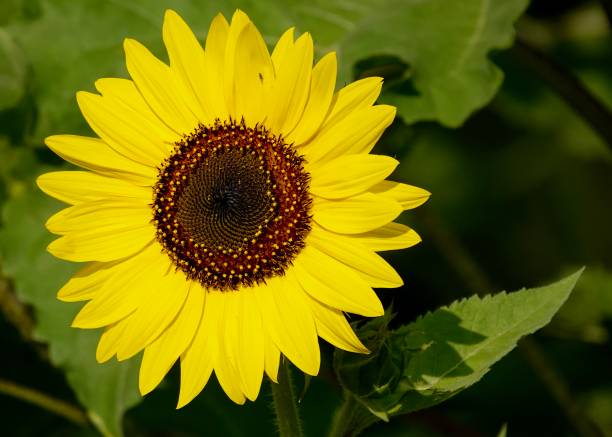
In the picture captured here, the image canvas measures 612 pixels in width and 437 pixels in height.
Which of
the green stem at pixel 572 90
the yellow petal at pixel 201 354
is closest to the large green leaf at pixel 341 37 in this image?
the green stem at pixel 572 90

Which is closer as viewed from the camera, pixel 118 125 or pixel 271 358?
pixel 271 358

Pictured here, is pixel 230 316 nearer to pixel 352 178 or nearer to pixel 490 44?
pixel 352 178

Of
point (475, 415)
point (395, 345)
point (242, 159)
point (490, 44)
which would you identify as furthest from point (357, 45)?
point (475, 415)

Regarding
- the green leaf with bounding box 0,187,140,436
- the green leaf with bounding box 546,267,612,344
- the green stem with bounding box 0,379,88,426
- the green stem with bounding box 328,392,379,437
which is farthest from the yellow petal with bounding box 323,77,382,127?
the green leaf with bounding box 546,267,612,344

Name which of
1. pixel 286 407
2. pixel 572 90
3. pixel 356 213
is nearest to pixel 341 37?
pixel 572 90

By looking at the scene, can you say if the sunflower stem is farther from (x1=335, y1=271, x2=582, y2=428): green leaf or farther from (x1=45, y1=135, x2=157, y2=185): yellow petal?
(x1=45, y1=135, x2=157, y2=185): yellow petal

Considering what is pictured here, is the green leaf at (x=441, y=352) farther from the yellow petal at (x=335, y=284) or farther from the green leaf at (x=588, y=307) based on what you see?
the green leaf at (x=588, y=307)

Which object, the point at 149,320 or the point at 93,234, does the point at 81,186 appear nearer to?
the point at 93,234
